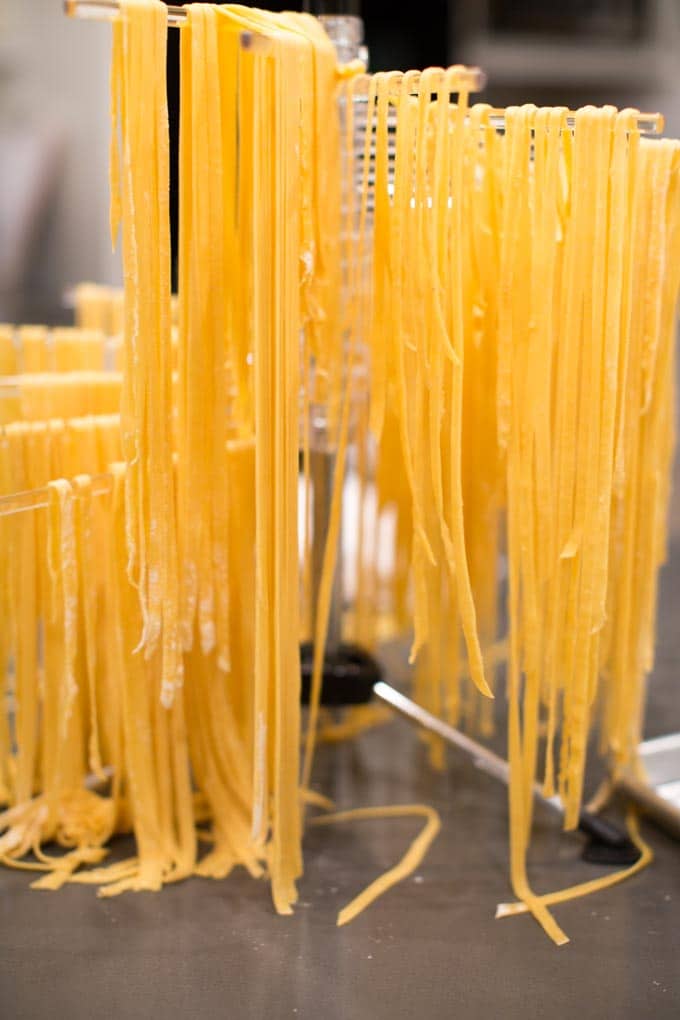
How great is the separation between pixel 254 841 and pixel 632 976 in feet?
1.65

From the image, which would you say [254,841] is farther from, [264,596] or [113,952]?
[264,596]

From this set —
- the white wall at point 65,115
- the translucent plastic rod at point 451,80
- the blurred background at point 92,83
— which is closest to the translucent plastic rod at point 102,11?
the translucent plastic rod at point 451,80

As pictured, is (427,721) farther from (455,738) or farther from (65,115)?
(65,115)

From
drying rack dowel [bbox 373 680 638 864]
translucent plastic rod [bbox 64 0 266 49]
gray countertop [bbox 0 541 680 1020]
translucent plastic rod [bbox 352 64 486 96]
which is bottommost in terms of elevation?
gray countertop [bbox 0 541 680 1020]

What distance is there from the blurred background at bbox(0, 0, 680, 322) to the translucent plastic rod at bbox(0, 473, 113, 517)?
76.4 inches

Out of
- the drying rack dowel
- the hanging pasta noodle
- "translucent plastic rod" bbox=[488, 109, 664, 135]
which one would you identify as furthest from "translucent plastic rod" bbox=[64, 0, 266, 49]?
the drying rack dowel

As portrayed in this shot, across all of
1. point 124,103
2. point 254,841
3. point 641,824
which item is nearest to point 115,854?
point 254,841

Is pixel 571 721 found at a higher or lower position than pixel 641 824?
higher

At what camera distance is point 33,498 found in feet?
4.75

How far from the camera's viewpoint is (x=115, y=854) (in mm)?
1520

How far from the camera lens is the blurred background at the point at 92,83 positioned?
11.7ft

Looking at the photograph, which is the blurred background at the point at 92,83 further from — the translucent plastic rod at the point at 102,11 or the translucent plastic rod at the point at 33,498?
the translucent plastic rod at the point at 102,11

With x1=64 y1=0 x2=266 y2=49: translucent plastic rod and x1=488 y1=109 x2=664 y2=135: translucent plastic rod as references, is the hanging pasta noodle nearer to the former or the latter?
x1=64 y1=0 x2=266 y2=49: translucent plastic rod

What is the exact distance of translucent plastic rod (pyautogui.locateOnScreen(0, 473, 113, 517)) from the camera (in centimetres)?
140
